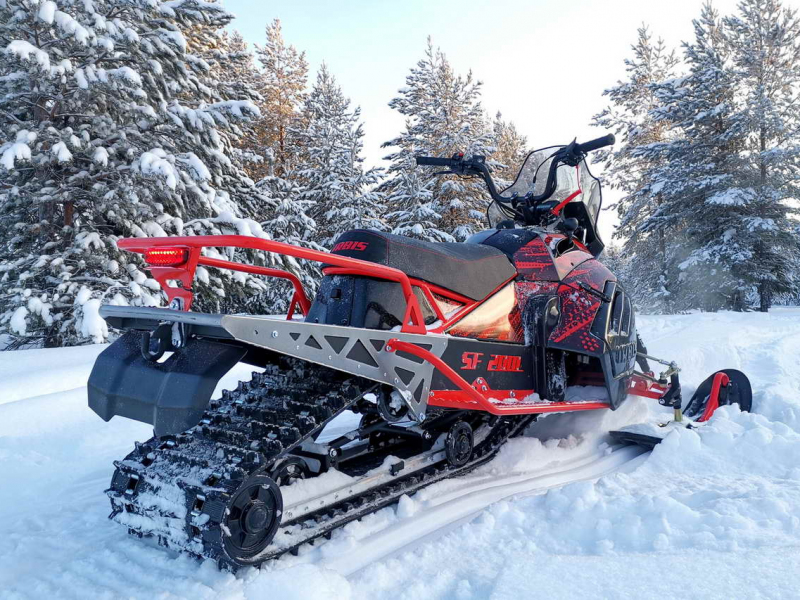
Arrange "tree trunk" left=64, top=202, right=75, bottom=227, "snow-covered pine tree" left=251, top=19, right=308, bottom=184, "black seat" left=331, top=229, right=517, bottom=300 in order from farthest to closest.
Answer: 1. "snow-covered pine tree" left=251, top=19, right=308, bottom=184
2. "tree trunk" left=64, top=202, right=75, bottom=227
3. "black seat" left=331, top=229, right=517, bottom=300

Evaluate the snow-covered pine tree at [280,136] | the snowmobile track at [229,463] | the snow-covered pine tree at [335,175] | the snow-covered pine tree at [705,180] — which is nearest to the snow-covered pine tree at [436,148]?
the snow-covered pine tree at [335,175]

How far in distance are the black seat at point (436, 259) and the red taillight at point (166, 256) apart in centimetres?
84

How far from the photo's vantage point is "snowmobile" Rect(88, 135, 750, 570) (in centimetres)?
196

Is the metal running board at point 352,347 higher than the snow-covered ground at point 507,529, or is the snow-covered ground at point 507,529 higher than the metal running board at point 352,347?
the metal running board at point 352,347

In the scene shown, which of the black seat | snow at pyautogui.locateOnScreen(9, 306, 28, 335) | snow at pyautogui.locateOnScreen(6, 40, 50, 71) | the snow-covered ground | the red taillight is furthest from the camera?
snow at pyautogui.locateOnScreen(6, 40, 50, 71)

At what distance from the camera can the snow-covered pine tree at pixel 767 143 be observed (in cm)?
1677

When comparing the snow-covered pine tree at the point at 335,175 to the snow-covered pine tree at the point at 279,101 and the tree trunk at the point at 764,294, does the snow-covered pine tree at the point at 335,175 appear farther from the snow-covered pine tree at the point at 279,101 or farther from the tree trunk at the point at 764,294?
the tree trunk at the point at 764,294

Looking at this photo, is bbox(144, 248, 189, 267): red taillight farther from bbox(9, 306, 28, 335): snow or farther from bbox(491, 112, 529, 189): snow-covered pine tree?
bbox(491, 112, 529, 189): snow-covered pine tree

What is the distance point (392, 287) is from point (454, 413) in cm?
107

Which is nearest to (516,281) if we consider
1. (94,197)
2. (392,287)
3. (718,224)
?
(392,287)

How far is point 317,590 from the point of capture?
1.78 metres

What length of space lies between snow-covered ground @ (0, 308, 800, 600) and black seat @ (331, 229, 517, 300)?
3.58 feet

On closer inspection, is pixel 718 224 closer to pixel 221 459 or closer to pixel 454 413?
pixel 454 413

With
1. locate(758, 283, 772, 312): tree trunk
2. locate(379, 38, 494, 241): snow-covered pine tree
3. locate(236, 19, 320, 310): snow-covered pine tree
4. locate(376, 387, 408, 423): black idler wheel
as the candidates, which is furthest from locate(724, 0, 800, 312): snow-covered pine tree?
locate(376, 387, 408, 423): black idler wheel
